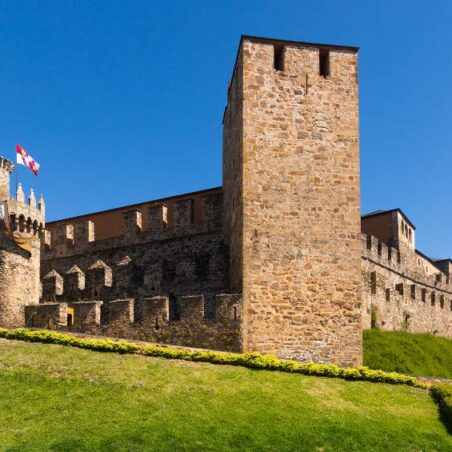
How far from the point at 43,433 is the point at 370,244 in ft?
77.0

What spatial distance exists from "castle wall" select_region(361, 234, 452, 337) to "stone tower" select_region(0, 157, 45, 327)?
1536 centimetres

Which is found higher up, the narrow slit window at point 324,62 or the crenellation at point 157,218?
the narrow slit window at point 324,62

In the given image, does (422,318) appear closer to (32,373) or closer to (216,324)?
(216,324)

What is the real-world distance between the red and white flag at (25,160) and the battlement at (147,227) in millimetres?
4659

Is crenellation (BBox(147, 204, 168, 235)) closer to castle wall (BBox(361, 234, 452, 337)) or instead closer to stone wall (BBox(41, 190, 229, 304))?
stone wall (BBox(41, 190, 229, 304))

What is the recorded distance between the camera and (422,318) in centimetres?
4056

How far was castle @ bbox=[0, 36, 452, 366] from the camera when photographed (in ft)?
78.2

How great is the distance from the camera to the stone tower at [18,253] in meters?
26.7

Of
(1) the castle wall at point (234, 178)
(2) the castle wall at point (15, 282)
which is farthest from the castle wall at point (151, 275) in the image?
(1) the castle wall at point (234, 178)

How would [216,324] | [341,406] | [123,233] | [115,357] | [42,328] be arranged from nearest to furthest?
1. [341,406]
2. [115,357]
3. [216,324]
4. [42,328]
5. [123,233]

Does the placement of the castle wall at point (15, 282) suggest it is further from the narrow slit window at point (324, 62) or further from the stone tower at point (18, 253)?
the narrow slit window at point (324, 62)

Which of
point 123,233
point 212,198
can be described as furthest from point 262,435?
point 123,233

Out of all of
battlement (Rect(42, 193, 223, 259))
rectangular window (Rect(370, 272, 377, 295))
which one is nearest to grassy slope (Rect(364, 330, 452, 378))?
rectangular window (Rect(370, 272, 377, 295))

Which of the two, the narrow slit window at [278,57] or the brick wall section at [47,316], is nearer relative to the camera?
A: the narrow slit window at [278,57]
